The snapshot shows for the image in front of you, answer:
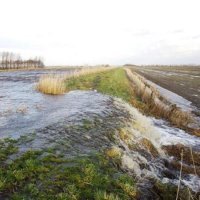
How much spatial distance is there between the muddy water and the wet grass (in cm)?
77

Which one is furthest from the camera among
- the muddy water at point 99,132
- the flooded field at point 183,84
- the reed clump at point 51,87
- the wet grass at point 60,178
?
the flooded field at point 183,84

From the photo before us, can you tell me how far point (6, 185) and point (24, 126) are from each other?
5911 millimetres

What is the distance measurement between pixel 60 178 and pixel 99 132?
4912 mm

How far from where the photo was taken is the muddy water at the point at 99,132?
36.0 feet

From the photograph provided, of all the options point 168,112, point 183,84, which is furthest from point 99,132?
point 183,84

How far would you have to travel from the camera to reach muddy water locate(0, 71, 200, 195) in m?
11.0

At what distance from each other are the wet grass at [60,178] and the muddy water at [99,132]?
768 millimetres

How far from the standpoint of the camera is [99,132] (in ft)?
43.5

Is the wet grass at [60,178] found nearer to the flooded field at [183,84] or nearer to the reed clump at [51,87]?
the reed clump at [51,87]

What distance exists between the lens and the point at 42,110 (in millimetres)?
17688

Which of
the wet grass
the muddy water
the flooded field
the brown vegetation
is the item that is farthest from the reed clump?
the wet grass

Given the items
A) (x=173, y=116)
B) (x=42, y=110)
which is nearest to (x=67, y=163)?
(x=42, y=110)

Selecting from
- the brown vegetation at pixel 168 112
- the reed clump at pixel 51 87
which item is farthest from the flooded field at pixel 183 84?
the reed clump at pixel 51 87

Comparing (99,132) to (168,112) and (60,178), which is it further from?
(168,112)
